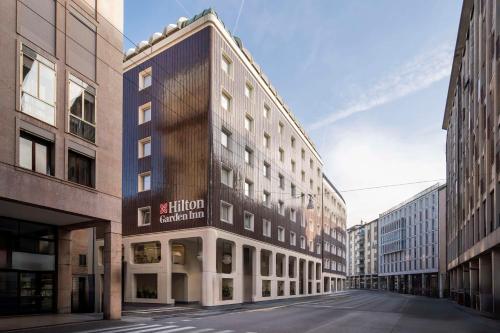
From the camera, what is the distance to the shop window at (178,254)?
35891 mm

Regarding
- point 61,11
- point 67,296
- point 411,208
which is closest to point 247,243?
point 67,296

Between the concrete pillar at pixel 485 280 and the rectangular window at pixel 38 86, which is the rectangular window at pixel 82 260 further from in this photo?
the concrete pillar at pixel 485 280

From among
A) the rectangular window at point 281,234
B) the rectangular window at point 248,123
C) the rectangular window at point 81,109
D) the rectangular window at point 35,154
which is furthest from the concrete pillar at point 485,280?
the rectangular window at point 35,154

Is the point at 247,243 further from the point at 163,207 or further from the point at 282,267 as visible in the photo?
the point at 282,267

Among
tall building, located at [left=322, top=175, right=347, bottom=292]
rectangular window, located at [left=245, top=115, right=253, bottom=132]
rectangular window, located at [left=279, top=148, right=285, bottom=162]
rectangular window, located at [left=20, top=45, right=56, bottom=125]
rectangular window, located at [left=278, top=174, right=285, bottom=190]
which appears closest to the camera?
rectangular window, located at [left=20, top=45, right=56, bottom=125]

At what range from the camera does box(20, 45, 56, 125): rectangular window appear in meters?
17.8

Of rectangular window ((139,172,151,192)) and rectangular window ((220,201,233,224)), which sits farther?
rectangular window ((139,172,151,192))

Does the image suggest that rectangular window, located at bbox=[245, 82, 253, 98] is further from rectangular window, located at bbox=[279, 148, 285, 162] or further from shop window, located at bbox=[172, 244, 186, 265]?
shop window, located at bbox=[172, 244, 186, 265]

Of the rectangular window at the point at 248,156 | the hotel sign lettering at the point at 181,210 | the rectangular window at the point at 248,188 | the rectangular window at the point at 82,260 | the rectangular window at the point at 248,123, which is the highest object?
the rectangular window at the point at 248,123

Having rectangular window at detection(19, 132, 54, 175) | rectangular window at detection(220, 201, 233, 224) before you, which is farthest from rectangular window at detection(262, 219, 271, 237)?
rectangular window at detection(19, 132, 54, 175)

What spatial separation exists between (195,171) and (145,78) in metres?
11.7

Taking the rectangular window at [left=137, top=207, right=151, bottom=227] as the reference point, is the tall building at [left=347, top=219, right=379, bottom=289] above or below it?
below

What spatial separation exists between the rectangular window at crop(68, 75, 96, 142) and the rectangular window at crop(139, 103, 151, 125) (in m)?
16.8

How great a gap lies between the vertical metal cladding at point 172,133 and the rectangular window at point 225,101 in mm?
2470
